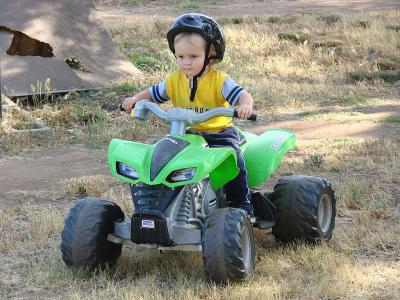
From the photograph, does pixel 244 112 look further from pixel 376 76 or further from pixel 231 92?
pixel 376 76

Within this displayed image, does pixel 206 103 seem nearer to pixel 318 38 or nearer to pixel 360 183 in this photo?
pixel 360 183

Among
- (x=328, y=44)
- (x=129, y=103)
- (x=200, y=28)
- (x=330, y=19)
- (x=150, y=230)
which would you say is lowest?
(x=150, y=230)

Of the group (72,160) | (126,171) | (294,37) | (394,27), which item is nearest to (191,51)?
(126,171)

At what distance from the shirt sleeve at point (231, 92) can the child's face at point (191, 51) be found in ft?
0.67

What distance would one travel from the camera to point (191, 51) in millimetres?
5438

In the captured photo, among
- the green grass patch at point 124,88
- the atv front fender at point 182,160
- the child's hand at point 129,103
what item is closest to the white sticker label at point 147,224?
the atv front fender at point 182,160

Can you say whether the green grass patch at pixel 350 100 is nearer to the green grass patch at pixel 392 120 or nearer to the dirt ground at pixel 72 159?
the dirt ground at pixel 72 159

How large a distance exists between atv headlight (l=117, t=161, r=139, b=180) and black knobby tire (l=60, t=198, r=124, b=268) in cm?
33

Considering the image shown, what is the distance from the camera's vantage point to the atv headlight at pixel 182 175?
16.6ft

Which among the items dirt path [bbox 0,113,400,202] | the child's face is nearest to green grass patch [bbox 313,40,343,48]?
dirt path [bbox 0,113,400,202]

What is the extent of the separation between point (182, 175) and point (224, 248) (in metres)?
0.49

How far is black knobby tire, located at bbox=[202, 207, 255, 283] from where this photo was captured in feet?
16.4

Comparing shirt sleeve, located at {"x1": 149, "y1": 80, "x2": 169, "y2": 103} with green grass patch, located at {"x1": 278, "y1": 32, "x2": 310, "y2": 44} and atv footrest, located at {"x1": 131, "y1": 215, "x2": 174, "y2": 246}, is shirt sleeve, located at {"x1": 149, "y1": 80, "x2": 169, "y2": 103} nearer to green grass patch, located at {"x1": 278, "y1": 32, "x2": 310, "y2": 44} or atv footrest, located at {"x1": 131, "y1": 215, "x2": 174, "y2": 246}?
atv footrest, located at {"x1": 131, "y1": 215, "x2": 174, "y2": 246}

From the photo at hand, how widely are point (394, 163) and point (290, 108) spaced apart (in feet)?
11.9
